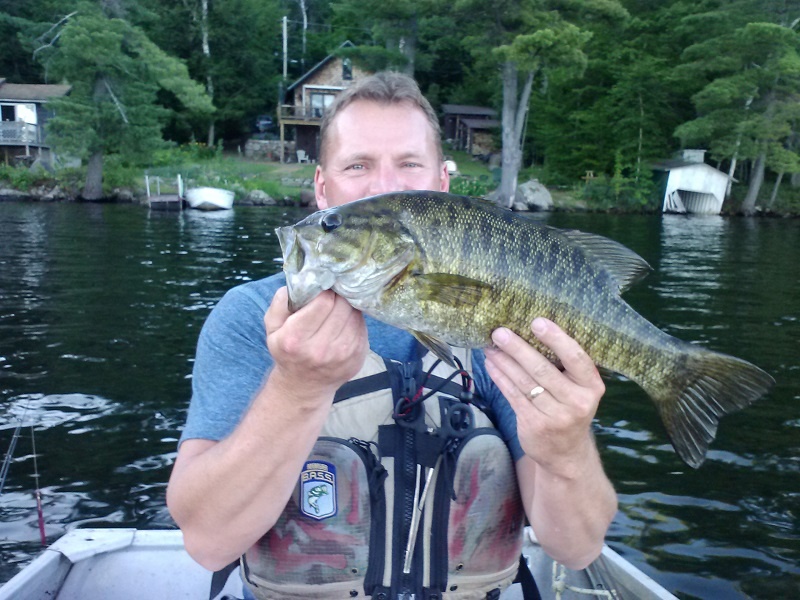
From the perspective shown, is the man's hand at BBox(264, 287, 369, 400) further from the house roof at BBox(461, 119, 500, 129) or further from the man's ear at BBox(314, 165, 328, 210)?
the house roof at BBox(461, 119, 500, 129)

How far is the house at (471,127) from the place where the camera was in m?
57.3

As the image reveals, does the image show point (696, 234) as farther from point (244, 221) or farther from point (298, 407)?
point (298, 407)

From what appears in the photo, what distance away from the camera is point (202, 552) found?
2.64m

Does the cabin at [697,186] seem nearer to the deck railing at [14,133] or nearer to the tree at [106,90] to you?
the tree at [106,90]

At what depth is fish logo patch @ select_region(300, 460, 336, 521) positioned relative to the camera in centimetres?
278

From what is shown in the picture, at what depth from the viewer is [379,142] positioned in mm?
3172

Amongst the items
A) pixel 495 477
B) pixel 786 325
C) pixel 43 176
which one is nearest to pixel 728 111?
pixel 786 325

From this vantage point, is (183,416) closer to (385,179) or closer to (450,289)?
(385,179)

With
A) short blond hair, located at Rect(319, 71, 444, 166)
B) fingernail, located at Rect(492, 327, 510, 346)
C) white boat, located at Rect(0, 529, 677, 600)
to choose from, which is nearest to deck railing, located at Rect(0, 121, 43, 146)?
white boat, located at Rect(0, 529, 677, 600)

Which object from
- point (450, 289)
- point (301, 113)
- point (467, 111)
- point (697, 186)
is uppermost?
point (467, 111)

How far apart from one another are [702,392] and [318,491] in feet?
4.90

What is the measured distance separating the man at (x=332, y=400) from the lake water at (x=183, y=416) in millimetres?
3827

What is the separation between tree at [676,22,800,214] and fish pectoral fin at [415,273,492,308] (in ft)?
134

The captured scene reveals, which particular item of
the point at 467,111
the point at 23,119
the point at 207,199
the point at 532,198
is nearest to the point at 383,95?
the point at 207,199
